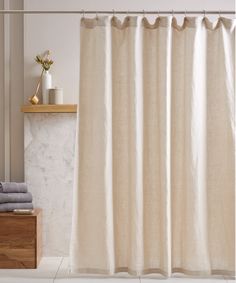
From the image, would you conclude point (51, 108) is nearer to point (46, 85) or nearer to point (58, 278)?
point (46, 85)

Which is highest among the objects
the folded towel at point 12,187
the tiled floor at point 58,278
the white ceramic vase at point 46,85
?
the white ceramic vase at point 46,85

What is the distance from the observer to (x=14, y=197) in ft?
12.8

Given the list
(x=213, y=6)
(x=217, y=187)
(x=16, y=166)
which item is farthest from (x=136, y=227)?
(x=213, y=6)

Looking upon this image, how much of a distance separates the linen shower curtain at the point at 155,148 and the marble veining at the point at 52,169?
1.07m

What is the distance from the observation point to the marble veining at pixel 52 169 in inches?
165

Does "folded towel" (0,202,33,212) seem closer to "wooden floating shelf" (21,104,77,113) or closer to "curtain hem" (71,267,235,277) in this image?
"wooden floating shelf" (21,104,77,113)

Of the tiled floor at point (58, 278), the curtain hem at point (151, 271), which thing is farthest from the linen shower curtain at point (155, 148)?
the tiled floor at point (58, 278)

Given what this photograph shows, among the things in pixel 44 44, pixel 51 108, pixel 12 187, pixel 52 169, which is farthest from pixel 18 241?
pixel 44 44

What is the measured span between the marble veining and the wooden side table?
40 cm

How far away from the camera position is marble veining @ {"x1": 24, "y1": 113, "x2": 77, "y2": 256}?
4184mm

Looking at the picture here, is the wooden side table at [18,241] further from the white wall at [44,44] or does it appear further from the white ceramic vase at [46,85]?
the white ceramic vase at [46,85]

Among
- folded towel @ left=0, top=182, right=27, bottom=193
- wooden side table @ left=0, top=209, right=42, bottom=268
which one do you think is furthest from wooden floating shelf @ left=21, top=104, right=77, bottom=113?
wooden side table @ left=0, top=209, right=42, bottom=268

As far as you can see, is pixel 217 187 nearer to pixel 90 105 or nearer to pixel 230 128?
pixel 230 128

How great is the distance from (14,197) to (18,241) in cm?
35
